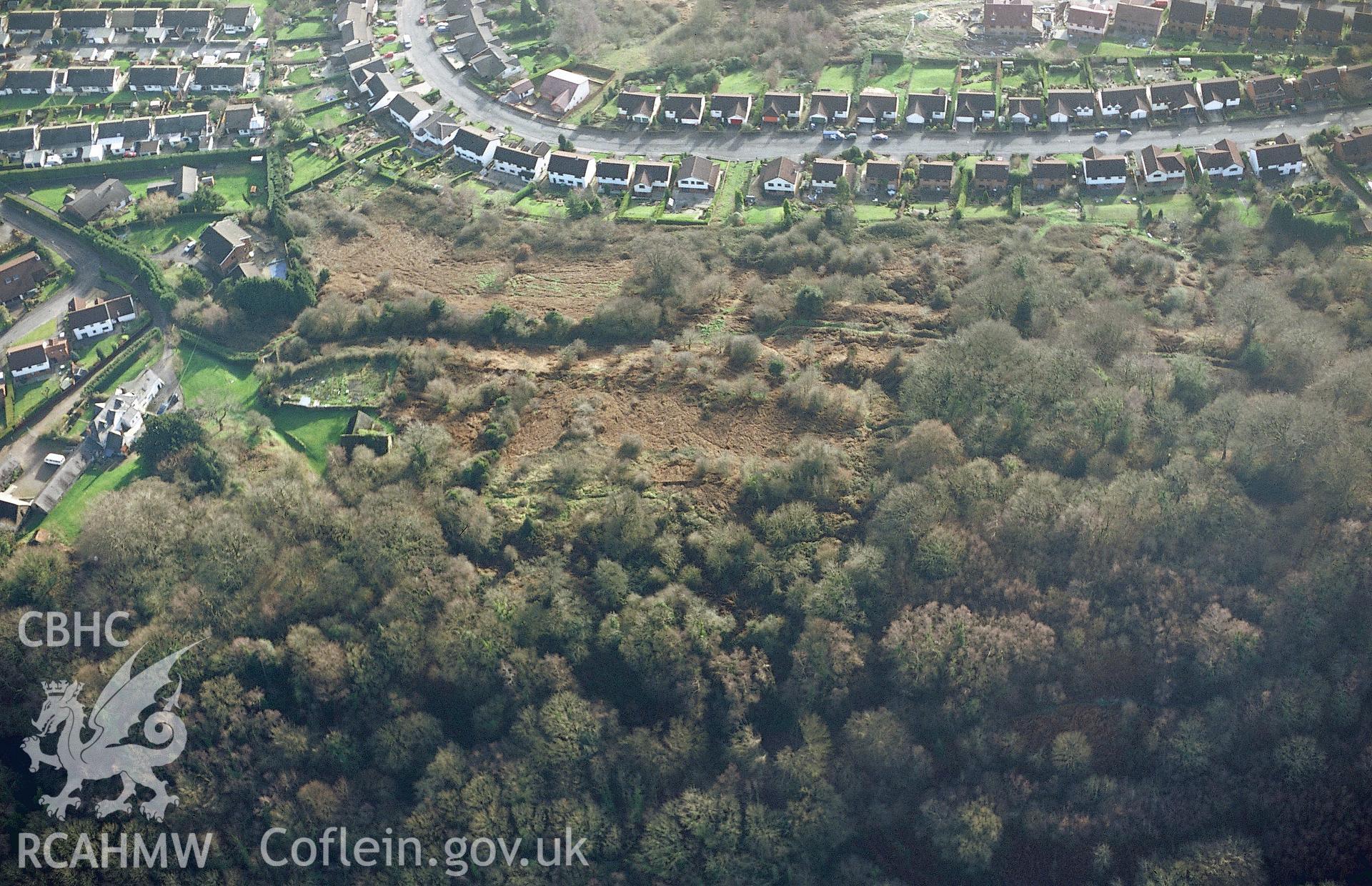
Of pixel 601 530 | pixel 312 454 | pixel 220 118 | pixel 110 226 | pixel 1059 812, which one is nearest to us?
pixel 1059 812

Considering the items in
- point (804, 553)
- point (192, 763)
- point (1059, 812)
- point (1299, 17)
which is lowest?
point (192, 763)

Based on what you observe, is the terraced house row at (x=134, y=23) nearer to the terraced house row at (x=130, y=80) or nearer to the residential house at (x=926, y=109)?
the terraced house row at (x=130, y=80)

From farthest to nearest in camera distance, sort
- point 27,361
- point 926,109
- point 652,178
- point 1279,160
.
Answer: point 926,109, point 652,178, point 1279,160, point 27,361

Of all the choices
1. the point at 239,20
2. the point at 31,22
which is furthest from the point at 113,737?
the point at 31,22

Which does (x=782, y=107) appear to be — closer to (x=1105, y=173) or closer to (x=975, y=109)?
(x=975, y=109)

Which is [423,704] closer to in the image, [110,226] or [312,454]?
[312,454]

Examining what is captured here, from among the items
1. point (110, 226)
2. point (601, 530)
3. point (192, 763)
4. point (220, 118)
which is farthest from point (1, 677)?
point (220, 118)
